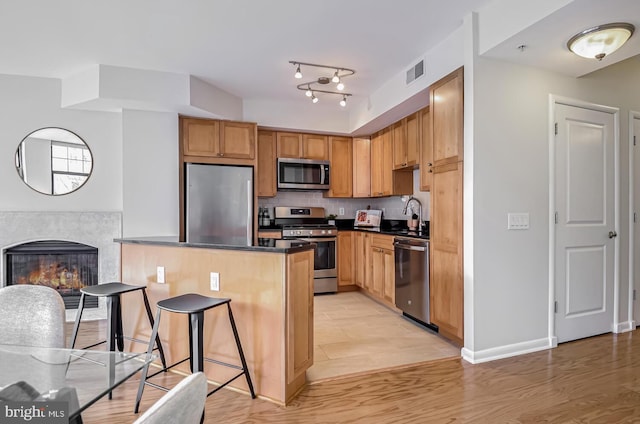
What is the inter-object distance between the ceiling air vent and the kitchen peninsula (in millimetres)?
2145

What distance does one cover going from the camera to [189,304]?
1.92 meters

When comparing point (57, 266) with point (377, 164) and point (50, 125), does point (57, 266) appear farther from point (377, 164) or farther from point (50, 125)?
point (377, 164)

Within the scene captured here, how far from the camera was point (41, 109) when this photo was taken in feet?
12.3

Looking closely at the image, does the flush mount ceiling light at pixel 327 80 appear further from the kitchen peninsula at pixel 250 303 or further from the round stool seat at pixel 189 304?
the round stool seat at pixel 189 304

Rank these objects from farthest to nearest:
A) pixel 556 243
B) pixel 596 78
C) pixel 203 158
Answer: pixel 203 158 < pixel 596 78 < pixel 556 243

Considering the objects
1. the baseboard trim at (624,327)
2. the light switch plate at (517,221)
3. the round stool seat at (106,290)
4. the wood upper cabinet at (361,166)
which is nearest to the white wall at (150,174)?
the round stool seat at (106,290)

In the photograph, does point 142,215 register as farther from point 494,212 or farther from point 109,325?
point 494,212

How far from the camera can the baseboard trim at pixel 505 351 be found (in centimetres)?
256

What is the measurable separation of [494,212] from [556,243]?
0.72m

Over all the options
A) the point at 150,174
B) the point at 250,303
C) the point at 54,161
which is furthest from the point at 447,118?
the point at 54,161

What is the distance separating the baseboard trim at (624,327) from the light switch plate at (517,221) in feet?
4.95

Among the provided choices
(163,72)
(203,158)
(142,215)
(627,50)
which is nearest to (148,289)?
(142,215)

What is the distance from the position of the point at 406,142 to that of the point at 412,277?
1.68 m

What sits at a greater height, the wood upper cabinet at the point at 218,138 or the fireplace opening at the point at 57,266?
the wood upper cabinet at the point at 218,138
